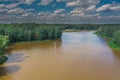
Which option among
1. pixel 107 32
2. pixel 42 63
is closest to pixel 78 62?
pixel 42 63

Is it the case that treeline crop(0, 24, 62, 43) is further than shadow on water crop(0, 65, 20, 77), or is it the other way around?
treeline crop(0, 24, 62, 43)

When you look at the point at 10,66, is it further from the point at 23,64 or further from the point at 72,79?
the point at 72,79

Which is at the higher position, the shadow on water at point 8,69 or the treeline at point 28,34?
the treeline at point 28,34

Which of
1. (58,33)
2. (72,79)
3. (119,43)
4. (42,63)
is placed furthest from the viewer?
(58,33)

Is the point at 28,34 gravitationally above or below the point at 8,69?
above

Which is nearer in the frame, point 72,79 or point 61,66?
point 72,79

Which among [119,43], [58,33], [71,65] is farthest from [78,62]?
[58,33]

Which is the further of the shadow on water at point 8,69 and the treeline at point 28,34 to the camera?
the treeline at point 28,34

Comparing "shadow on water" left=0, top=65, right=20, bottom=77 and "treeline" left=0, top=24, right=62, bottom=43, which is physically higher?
"treeline" left=0, top=24, right=62, bottom=43

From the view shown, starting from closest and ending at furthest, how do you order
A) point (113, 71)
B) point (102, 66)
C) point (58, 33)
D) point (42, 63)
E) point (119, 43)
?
point (113, 71), point (102, 66), point (42, 63), point (119, 43), point (58, 33)

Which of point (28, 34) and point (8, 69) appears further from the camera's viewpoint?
point (28, 34)
